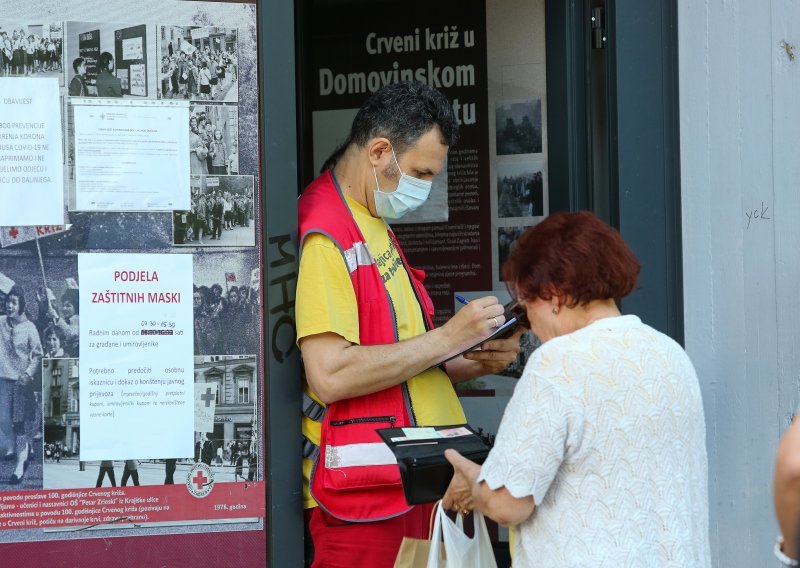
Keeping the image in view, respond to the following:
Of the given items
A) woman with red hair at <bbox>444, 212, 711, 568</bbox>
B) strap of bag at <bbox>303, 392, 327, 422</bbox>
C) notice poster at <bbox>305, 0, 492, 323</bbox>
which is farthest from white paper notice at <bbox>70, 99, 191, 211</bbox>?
notice poster at <bbox>305, 0, 492, 323</bbox>

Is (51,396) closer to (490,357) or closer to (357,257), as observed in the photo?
(357,257)

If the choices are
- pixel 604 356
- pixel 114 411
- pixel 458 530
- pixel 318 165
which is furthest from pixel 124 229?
pixel 318 165

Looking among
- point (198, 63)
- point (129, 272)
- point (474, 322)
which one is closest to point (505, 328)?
A: point (474, 322)

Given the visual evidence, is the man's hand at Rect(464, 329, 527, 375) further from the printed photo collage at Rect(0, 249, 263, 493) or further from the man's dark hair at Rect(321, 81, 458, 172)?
the printed photo collage at Rect(0, 249, 263, 493)

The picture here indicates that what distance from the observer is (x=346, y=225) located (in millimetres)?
2959

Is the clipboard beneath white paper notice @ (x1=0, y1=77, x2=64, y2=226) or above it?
beneath

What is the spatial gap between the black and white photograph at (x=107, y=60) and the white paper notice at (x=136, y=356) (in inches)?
18.8

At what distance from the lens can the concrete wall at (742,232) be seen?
3303 mm

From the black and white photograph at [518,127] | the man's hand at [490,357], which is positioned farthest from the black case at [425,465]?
the black and white photograph at [518,127]

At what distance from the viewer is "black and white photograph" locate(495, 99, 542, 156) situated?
4.11 m

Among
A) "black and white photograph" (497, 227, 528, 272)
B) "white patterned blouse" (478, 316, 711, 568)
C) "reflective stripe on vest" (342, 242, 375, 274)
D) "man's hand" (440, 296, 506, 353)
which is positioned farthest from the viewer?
"black and white photograph" (497, 227, 528, 272)

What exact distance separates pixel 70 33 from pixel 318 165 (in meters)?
1.85

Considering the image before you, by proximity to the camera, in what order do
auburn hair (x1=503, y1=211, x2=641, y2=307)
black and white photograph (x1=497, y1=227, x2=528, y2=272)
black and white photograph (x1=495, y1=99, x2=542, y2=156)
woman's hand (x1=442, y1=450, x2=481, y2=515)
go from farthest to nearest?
black and white photograph (x1=497, y1=227, x2=528, y2=272), black and white photograph (x1=495, y1=99, x2=542, y2=156), woman's hand (x1=442, y1=450, x2=481, y2=515), auburn hair (x1=503, y1=211, x2=641, y2=307)

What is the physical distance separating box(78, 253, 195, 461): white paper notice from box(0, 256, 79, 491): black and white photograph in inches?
2.8
